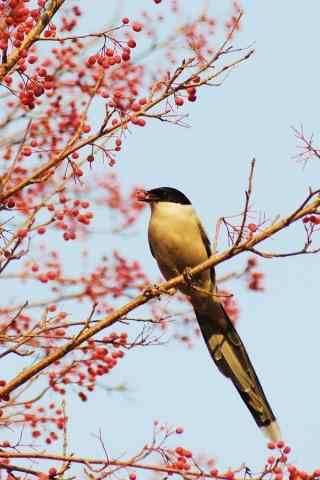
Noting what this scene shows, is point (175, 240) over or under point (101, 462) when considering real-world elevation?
over

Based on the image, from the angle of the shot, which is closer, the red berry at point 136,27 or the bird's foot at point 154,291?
the bird's foot at point 154,291

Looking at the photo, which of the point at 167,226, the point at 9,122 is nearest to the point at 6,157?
the point at 9,122

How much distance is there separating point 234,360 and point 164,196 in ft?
5.06

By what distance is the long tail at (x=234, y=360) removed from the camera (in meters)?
5.07

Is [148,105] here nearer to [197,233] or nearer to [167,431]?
[167,431]

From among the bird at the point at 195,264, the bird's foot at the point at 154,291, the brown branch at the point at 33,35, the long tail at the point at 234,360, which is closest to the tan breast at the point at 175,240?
the bird at the point at 195,264

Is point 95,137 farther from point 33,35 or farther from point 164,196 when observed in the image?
point 164,196

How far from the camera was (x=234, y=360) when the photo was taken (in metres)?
5.57

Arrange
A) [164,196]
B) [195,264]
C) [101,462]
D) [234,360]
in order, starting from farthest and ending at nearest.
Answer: [164,196] < [195,264] < [234,360] < [101,462]

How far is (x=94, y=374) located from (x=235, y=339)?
4.96 ft

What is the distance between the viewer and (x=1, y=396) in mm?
3629

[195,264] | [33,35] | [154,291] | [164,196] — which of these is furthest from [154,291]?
[164,196]

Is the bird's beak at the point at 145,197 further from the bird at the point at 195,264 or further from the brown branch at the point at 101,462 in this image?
the brown branch at the point at 101,462

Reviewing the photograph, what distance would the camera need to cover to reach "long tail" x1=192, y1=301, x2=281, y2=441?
507cm
